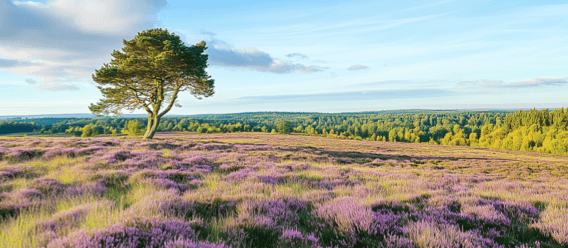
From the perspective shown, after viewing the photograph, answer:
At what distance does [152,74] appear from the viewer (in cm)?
2603

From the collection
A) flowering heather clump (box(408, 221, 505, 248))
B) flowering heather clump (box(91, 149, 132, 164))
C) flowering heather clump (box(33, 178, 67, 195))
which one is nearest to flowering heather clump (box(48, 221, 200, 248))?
flowering heather clump (box(408, 221, 505, 248))

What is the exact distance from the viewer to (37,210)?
4281 mm

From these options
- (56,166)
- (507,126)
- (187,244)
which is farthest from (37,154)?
(507,126)

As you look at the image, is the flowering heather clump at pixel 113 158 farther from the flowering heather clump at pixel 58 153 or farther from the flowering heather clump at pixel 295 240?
the flowering heather clump at pixel 295 240

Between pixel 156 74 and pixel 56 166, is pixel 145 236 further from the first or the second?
pixel 156 74

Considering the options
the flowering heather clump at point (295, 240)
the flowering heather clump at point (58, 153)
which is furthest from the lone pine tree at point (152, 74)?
the flowering heather clump at point (295, 240)

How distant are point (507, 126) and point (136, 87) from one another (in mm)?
134458

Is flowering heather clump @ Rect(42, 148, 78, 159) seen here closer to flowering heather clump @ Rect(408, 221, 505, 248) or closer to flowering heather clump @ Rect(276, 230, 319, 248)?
flowering heather clump @ Rect(276, 230, 319, 248)

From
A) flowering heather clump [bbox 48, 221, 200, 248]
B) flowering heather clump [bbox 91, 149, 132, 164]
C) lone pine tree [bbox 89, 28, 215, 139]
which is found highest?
lone pine tree [bbox 89, 28, 215, 139]

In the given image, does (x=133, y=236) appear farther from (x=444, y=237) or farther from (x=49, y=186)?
(x=49, y=186)

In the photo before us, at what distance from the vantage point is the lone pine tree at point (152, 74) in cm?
2414

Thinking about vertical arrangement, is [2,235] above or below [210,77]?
below

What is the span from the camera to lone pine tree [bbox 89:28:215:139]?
24.1 m

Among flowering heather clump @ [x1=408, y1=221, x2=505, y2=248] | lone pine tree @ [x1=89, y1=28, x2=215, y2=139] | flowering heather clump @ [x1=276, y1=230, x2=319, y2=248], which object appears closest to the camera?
flowering heather clump @ [x1=408, y1=221, x2=505, y2=248]
